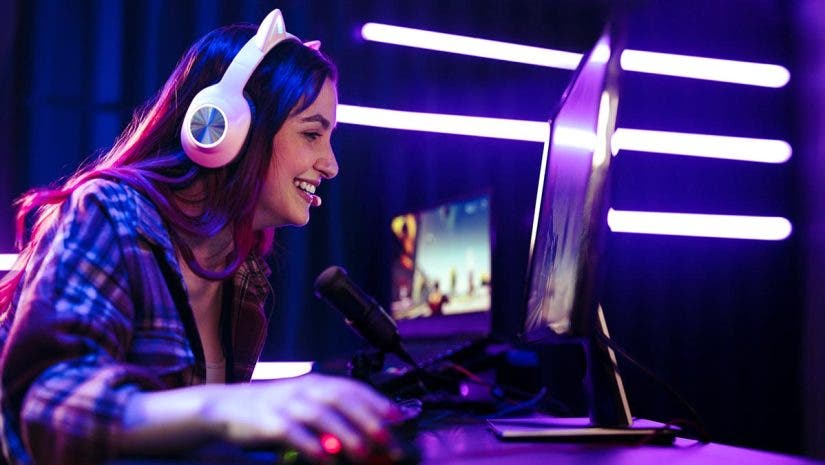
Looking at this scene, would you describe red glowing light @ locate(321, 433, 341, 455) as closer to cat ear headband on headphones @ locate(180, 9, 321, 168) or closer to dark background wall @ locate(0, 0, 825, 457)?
cat ear headband on headphones @ locate(180, 9, 321, 168)

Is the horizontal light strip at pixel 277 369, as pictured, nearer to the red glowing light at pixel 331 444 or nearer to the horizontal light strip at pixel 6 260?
the horizontal light strip at pixel 6 260

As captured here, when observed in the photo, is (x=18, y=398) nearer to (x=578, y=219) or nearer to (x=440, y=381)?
(x=578, y=219)

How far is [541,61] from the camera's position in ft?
9.27

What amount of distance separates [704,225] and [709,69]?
679mm

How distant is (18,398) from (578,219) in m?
0.63

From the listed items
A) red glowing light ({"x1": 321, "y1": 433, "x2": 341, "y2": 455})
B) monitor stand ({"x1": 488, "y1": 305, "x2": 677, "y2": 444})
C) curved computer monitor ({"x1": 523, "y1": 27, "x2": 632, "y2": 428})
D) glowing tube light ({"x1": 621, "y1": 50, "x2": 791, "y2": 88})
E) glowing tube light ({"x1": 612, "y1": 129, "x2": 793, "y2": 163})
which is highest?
glowing tube light ({"x1": 621, "y1": 50, "x2": 791, "y2": 88})

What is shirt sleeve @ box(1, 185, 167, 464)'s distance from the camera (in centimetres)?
55

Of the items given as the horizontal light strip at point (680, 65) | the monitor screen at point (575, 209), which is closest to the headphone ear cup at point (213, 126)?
the monitor screen at point (575, 209)

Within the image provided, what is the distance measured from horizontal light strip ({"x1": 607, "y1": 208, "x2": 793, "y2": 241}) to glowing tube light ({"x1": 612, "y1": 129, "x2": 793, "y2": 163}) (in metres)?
0.26

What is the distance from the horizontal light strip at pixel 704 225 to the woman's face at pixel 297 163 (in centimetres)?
174

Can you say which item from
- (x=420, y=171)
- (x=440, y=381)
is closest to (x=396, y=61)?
(x=420, y=171)

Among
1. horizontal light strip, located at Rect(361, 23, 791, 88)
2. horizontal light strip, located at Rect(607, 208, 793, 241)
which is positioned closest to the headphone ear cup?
horizontal light strip, located at Rect(361, 23, 791, 88)

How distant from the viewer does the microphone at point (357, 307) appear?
1146 mm

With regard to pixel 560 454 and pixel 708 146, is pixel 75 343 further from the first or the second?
pixel 708 146
